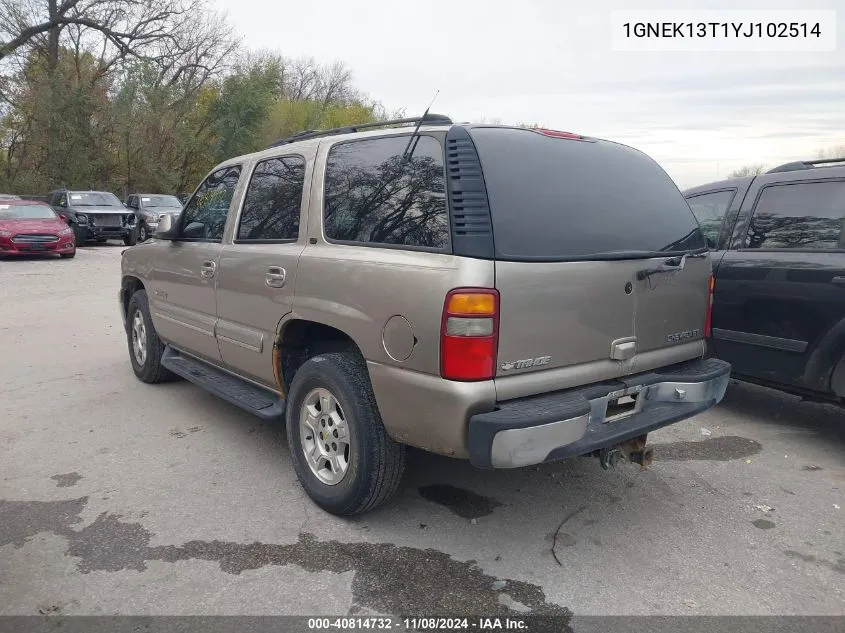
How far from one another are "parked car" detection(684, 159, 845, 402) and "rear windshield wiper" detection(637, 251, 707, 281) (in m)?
1.41

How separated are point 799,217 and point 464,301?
3.13m

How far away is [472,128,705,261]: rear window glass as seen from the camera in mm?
2969

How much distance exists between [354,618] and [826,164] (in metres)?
4.44

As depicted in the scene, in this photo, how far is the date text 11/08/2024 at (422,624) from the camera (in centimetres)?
262

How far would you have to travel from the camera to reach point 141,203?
22.0 metres

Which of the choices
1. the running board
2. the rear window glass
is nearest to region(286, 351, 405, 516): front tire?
the running board

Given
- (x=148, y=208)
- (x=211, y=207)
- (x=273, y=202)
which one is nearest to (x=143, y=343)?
(x=211, y=207)

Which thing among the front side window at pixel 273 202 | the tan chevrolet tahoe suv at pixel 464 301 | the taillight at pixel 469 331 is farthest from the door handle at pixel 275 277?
the taillight at pixel 469 331

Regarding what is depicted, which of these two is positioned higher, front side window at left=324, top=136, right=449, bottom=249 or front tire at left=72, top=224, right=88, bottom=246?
front side window at left=324, top=136, right=449, bottom=249

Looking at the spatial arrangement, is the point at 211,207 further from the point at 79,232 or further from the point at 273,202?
the point at 79,232

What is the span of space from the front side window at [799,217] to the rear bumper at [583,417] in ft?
4.92

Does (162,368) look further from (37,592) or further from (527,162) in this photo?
(527,162)

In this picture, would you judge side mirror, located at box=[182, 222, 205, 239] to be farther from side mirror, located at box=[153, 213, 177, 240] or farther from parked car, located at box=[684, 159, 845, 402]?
parked car, located at box=[684, 159, 845, 402]

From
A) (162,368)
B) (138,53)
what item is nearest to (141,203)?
(138,53)
